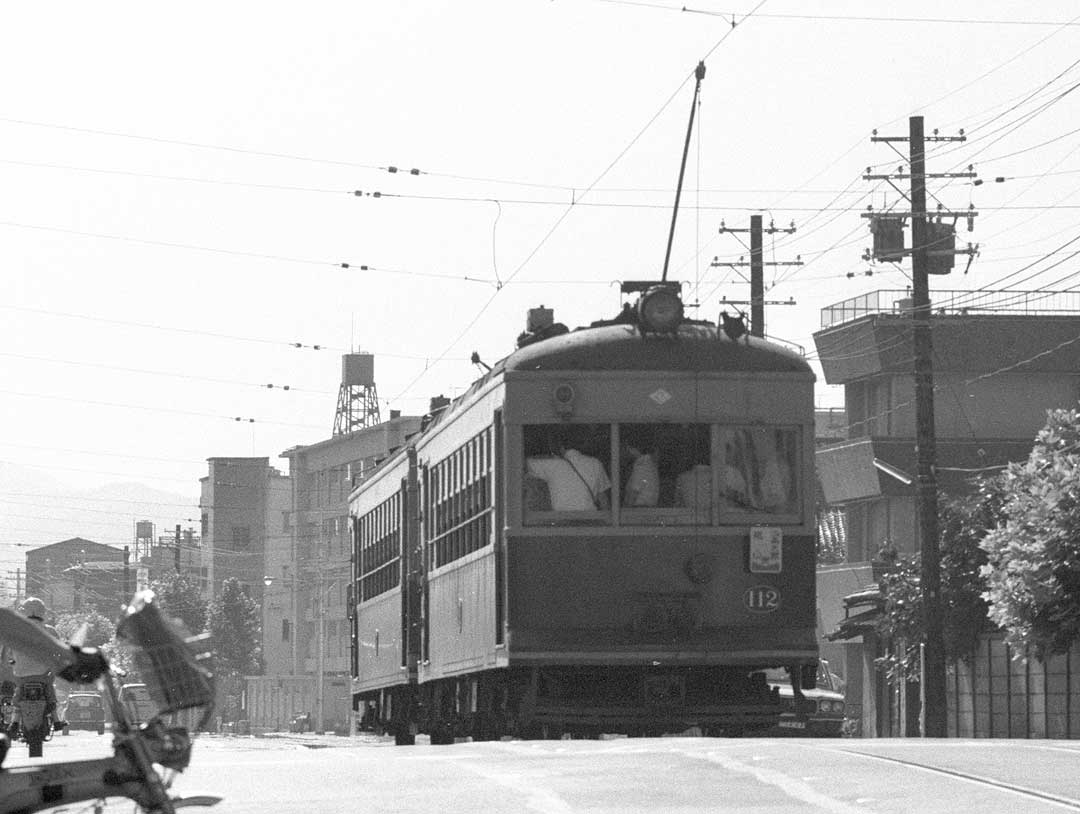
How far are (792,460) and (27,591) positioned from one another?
597 ft

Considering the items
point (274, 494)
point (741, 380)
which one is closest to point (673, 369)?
point (741, 380)

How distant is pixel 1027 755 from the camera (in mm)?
14742

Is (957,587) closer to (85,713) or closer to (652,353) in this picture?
(652,353)

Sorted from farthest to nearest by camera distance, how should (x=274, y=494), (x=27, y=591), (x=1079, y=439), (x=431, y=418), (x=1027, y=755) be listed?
(x=27, y=591), (x=274, y=494), (x=1079, y=439), (x=431, y=418), (x=1027, y=755)

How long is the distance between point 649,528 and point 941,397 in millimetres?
35098

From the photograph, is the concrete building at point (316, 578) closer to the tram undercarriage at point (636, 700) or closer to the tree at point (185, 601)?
the tree at point (185, 601)

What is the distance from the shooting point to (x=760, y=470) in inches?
733

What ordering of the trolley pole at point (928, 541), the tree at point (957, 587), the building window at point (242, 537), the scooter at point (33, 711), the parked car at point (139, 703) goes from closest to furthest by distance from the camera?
the parked car at point (139, 703) < the scooter at point (33, 711) < the trolley pole at point (928, 541) < the tree at point (957, 587) < the building window at point (242, 537)

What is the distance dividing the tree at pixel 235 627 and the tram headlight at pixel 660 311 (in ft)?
284

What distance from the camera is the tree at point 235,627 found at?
105812 mm

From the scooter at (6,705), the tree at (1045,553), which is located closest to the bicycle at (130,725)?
the scooter at (6,705)

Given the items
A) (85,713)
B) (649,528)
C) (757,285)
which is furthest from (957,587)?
(85,713)

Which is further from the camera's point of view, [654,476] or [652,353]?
[652,353]

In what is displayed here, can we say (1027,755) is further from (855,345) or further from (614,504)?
(855,345)
